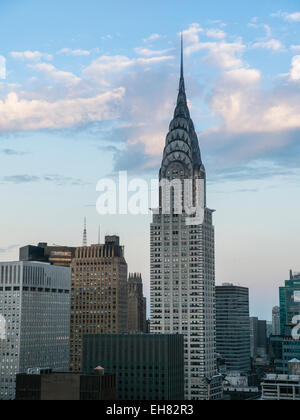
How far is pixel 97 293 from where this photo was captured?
14650 cm

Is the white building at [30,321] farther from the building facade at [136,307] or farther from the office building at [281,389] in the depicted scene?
the office building at [281,389]

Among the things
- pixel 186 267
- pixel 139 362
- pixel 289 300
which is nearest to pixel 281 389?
pixel 139 362

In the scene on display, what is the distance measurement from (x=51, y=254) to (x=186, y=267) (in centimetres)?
5949

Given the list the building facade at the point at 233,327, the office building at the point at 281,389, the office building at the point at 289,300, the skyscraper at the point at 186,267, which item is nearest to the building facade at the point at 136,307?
the building facade at the point at 233,327

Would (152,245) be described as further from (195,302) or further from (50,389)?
(50,389)

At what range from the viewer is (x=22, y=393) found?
6950 cm

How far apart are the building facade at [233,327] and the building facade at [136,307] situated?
69.8 feet

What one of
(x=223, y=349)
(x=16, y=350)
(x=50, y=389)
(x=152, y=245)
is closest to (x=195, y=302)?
(x=152, y=245)

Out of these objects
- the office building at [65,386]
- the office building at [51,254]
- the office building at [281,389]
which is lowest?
the office building at [281,389]

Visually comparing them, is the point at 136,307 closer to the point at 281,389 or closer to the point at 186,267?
the point at 186,267

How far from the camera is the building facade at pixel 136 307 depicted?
172 m

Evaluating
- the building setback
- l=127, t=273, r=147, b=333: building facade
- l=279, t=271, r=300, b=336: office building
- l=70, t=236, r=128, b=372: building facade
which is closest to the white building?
l=70, t=236, r=128, b=372: building facade

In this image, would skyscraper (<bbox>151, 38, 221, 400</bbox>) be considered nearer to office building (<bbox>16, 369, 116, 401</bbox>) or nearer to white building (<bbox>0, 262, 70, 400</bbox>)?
white building (<bbox>0, 262, 70, 400</bbox>)

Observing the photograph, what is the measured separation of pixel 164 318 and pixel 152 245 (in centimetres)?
1312
